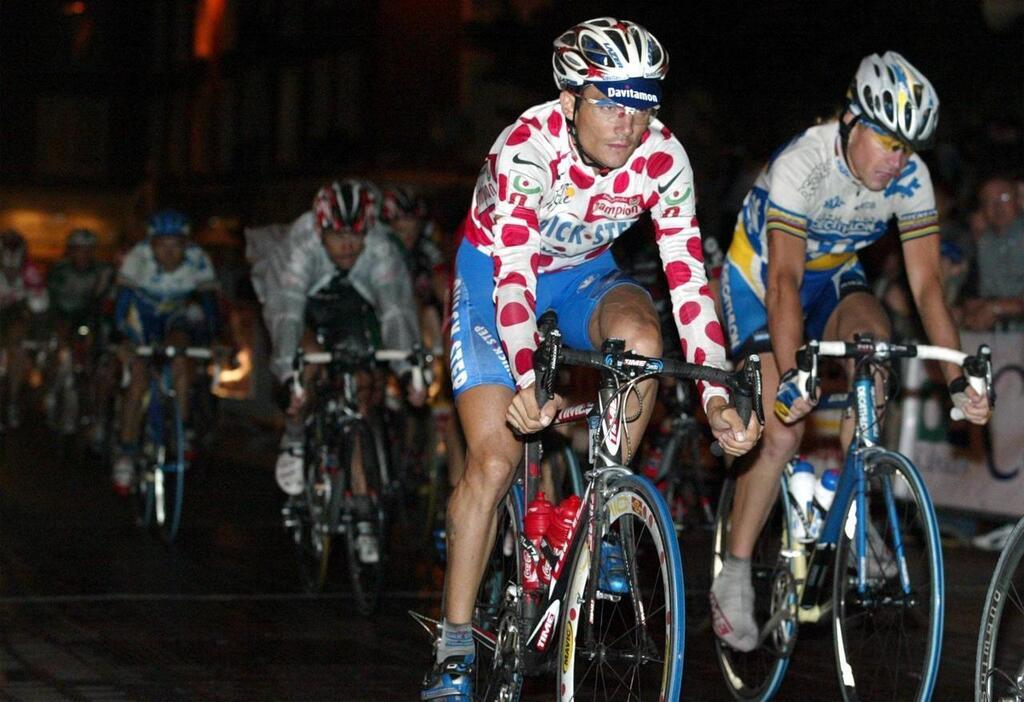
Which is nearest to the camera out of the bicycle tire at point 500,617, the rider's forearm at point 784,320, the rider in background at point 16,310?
the bicycle tire at point 500,617

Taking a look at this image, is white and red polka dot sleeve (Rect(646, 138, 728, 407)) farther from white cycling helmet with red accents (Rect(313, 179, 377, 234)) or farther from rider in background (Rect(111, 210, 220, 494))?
rider in background (Rect(111, 210, 220, 494))

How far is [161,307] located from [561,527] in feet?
25.4

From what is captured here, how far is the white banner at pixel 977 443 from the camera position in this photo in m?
10.7

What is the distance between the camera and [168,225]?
1299 centimetres

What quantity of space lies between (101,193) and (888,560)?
2598 inches

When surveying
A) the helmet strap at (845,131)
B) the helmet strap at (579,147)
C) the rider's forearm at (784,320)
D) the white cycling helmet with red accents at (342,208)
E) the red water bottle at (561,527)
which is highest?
the white cycling helmet with red accents at (342,208)

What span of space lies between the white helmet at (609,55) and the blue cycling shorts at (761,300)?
182 centimetres

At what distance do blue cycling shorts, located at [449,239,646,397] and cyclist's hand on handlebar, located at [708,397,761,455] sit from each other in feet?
2.72

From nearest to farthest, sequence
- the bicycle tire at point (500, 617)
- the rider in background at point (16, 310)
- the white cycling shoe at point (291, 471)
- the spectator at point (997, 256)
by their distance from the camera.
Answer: the bicycle tire at point (500, 617)
the white cycling shoe at point (291, 471)
the spectator at point (997, 256)
the rider in background at point (16, 310)

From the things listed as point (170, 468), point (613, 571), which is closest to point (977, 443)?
point (170, 468)

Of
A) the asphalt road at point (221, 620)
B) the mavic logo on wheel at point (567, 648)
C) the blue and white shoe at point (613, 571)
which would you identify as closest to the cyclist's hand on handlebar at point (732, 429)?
the blue and white shoe at point (613, 571)

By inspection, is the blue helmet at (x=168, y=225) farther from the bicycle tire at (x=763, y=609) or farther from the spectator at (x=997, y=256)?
the bicycle tire at (x=763, y=609)

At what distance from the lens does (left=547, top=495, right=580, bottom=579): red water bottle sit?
533 cm

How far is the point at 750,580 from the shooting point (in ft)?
21.9
